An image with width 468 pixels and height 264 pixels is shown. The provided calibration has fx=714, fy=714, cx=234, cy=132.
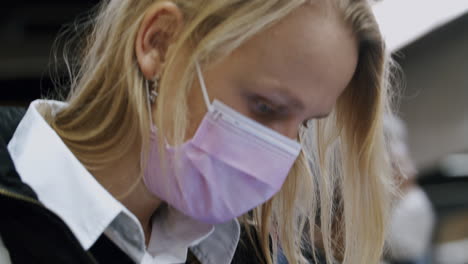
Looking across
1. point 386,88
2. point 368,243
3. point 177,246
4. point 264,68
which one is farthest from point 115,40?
point 368,243

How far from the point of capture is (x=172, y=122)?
1523 mm

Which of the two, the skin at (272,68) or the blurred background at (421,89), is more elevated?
the skin at (272,68)

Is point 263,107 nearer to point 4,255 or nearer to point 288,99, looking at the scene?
point 288,99

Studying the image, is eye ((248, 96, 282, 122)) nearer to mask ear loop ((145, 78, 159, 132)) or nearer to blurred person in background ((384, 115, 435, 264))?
mask ear loop ((145, 78, 159, 132))

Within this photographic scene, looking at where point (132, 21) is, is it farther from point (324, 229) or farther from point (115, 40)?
point (324, 229)

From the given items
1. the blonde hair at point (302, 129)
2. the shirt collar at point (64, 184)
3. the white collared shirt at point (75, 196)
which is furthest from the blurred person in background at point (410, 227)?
the shirt collar at point (64, 184)

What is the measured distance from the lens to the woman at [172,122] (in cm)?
146

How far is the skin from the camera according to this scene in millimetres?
1530

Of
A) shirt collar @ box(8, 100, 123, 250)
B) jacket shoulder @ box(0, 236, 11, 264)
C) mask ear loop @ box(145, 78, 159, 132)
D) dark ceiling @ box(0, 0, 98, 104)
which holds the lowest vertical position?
dark ceiling @ box(0, 0, 98, 104)

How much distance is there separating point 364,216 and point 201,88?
2.09 ft

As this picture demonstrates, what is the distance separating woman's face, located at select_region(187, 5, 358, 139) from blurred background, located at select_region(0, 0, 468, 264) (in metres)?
0.30

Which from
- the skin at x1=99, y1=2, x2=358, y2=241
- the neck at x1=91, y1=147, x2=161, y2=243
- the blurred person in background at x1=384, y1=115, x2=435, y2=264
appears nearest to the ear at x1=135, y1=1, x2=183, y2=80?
the skin at x1=99, y1=2, x2=358, y2=241

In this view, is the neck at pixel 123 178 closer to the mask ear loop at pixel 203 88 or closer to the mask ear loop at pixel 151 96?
the mask ear loop at pixel 151 96

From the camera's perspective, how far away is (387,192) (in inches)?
75.8
